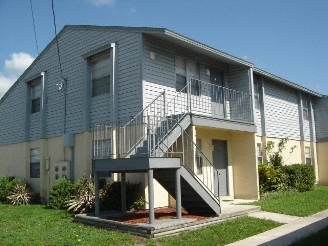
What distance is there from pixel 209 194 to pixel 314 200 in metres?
6.19

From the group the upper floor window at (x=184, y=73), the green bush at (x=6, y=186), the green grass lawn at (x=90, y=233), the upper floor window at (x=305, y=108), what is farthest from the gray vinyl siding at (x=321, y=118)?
the green bush at (x=6, y=186)

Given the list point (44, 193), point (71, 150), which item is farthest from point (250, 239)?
point (44, 193)

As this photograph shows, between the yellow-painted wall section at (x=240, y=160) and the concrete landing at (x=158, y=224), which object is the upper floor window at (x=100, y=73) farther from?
the concrete landing at (x=158, y=224)

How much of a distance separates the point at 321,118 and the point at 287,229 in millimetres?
16827

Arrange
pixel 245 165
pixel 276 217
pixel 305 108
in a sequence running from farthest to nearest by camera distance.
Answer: pixel 305 108 → pixel 245 165 → pixel 276 217

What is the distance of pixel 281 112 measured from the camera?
66.8ft

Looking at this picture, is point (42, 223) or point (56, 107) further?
point (56, 107)

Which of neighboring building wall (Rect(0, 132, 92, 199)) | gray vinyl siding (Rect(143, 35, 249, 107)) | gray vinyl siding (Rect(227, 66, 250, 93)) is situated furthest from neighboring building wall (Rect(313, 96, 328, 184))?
neighboring building wall (Rect(0, 132, 92, 199))

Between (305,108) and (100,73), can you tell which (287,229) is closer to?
(100,73)

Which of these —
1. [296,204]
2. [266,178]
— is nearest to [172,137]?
[296,204]

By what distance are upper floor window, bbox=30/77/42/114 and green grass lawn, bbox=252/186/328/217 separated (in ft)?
37.0

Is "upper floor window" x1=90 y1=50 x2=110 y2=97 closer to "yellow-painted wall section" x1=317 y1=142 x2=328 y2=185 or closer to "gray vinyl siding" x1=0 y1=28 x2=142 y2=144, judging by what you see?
"gray vinyl siding" x1=0 y1=28 x2=142 y2=144

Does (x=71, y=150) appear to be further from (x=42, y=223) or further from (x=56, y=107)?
(x=42, y=223)

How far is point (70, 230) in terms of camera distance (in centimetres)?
938
